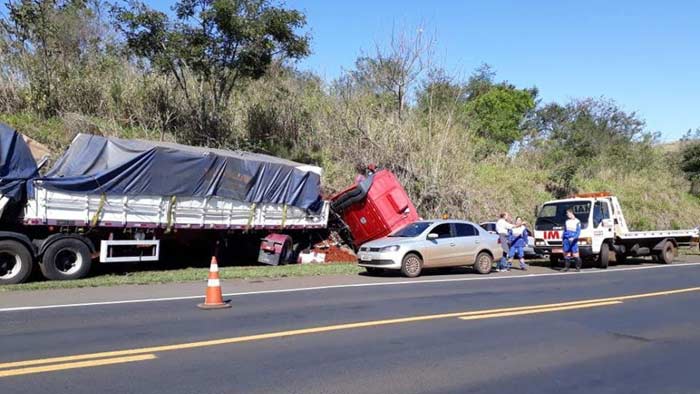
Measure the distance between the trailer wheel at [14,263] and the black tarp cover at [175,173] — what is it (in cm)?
150

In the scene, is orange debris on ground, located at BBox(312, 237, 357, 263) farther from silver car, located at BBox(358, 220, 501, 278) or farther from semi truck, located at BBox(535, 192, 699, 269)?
semi truck, located at BBox(535, 192, 699, 269)

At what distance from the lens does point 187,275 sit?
15.8 m

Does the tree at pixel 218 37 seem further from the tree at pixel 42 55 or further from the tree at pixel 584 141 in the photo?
the tree at pixel 584 141

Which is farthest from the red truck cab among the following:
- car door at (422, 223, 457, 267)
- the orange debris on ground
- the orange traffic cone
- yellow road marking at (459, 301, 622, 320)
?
the orange traffic cone

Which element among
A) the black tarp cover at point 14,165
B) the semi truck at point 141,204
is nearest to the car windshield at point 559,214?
the semi truck at point 141,204

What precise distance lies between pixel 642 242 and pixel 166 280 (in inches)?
667

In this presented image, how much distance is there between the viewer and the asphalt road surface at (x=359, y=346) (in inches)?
244

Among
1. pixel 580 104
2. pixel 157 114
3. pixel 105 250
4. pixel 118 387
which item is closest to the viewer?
pixel 118 387

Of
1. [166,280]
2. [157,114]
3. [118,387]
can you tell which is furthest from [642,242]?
[118,387]

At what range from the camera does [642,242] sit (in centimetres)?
2300

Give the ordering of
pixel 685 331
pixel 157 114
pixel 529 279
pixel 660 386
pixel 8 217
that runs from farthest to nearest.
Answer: pixel 157 114 → pixel 529 279 → pixel 8 217 → pixel 685 331 → pixel 660 386

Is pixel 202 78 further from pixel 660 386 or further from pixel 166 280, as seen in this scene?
pixel 660 386

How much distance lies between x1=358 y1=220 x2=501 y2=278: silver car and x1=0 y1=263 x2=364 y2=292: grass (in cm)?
121

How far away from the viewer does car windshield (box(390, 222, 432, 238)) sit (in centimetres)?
1744
